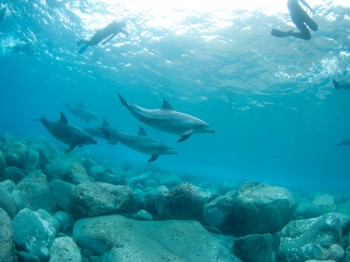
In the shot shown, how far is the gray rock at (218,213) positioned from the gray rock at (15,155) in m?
5.78

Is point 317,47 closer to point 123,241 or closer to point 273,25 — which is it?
point 273,25

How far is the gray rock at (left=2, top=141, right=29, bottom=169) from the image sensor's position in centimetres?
772

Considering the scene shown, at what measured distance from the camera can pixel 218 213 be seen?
5.83m

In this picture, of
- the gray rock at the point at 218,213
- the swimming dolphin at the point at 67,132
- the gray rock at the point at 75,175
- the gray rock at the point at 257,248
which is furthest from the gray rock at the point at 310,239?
the swimming dolphin at the point at 67,132

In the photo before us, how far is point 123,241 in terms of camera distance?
4711 mm

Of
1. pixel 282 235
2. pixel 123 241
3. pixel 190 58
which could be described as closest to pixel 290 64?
pixel 190 58

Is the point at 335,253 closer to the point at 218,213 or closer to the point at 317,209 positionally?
the point at 218,213

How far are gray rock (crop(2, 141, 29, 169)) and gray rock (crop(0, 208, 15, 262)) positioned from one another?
4.61 m

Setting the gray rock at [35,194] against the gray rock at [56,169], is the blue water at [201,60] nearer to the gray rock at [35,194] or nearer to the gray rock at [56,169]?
the gray rock at [56,169]

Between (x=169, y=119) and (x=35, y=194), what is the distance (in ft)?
→ 12.7

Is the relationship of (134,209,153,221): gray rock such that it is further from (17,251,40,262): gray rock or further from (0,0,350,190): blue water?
(0,0,350,190): blue water

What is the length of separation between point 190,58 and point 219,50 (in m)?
3.16

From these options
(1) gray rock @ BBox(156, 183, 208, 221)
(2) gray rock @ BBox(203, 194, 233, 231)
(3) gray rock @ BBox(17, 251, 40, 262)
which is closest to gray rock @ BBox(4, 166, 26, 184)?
(3) gray rock @ BBox(17, 251, 40, 262)

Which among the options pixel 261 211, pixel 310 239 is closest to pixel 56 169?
pixel 261 211
